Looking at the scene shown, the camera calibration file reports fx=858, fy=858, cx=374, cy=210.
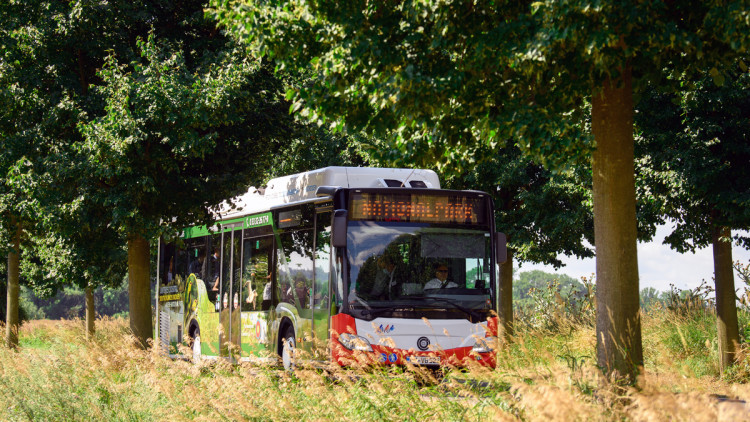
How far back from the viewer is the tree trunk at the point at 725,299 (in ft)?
42.5

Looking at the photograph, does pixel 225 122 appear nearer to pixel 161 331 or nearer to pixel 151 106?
pixel 151 106

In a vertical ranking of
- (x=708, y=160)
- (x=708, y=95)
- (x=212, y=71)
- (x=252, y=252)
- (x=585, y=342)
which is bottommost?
(x=585, y=342)

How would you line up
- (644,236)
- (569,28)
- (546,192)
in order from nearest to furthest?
(569,28), (644,236), (546,192)

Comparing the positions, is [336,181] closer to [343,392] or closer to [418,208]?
[418,208]

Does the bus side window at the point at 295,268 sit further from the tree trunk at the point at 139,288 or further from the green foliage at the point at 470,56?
the tree trunk at the point at 139,288

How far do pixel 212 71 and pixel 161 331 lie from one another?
27.7 ft

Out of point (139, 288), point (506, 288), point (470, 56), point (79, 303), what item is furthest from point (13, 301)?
point (79, 303)

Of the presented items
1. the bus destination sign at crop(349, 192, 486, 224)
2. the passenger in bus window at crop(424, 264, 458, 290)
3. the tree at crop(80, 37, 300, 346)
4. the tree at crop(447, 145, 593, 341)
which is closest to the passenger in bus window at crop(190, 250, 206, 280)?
the tree at crop(80, 37, 300, 346)

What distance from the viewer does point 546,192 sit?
19391mm

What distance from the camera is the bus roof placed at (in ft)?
42.2

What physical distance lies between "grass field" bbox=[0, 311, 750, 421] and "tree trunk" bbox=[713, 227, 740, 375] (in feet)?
2.44

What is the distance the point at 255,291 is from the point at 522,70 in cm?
789

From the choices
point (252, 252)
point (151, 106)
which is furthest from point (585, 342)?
point (151, 106)

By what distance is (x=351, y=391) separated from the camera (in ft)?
24.8
